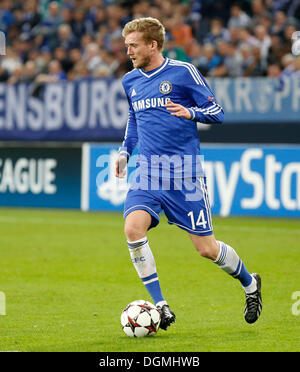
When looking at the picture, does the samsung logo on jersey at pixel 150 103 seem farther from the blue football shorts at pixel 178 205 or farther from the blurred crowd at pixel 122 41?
the blurred crowd at pixel 122 41

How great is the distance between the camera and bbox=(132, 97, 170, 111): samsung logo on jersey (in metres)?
6.88

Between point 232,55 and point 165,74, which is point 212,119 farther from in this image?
point 232,55

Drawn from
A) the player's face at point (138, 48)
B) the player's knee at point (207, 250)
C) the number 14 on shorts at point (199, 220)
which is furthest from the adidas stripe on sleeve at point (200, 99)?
the player's knee at point (207, 250)

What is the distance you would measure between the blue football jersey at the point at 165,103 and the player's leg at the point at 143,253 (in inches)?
21.4

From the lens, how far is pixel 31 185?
18.2 metres

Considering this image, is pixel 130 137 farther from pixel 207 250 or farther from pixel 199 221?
pixel 207 250

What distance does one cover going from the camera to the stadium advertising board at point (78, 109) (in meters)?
16.1

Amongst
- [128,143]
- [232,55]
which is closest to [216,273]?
[128,143]

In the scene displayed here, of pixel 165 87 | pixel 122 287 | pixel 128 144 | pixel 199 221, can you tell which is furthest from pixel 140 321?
pixel 122 287

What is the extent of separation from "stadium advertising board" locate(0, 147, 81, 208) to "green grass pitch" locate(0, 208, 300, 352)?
7.10 feet

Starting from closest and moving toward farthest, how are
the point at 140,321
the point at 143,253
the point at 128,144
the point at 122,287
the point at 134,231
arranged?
the point at 140,321
the point at 134,231
the point at 143,253
the point at 128,144
the point at 122,287

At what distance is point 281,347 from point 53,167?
1252 cm

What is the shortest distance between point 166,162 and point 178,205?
37 cm

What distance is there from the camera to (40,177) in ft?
59.5
